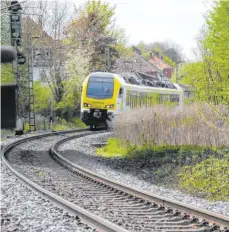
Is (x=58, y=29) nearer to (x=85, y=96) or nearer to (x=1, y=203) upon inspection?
(x=85, y=96)

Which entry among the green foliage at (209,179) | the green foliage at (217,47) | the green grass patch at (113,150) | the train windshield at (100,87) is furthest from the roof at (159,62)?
the green foliage at (209,179)

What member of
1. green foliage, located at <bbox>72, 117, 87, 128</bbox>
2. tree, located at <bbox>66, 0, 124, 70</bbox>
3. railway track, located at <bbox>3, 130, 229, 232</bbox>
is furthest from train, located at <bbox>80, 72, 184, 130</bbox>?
tree, located at <bbox>66, 0, 124, 70</bbox>

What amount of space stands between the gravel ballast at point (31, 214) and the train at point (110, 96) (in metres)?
17.5

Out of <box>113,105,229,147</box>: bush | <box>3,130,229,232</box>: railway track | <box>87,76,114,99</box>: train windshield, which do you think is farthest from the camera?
<box>87,76,114,99</box>: train windshield

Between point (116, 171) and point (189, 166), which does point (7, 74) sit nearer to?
point (116, 171)

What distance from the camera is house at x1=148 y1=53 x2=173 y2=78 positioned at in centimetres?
9494

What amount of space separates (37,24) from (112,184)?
37724mm

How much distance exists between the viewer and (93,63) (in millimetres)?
49781

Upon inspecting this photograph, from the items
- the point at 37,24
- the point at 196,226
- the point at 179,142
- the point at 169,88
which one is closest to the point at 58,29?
the point at 37,24

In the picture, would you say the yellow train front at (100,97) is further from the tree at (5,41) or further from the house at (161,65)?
the house at (161,65)

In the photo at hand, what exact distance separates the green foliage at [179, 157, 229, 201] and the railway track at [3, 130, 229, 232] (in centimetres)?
194

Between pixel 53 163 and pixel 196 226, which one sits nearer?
pixel 196 226

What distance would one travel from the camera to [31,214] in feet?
25.3

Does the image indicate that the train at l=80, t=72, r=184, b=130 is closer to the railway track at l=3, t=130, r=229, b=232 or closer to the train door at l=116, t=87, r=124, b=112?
the train door at l=116, t=87, r=124, b=112
